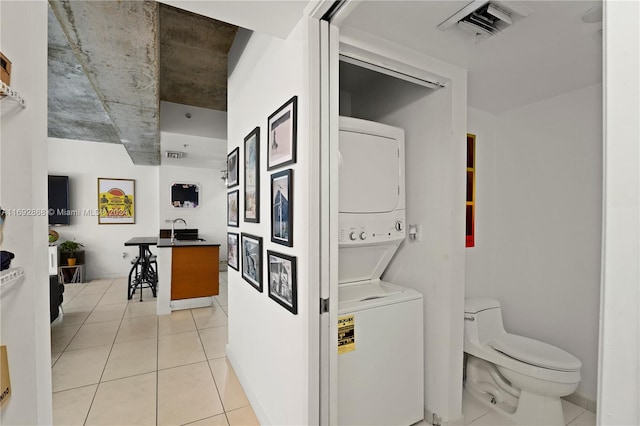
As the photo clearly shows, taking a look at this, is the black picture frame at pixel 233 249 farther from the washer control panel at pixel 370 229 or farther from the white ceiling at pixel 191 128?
the white ceiling at pixel 191 128

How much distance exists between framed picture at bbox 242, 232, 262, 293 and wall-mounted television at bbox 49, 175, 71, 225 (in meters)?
5.50

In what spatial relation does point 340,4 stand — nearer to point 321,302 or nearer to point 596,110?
point 321,302

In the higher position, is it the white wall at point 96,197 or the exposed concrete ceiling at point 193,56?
the exposed concrete ceiling at point 193,56

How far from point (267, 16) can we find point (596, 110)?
242cm

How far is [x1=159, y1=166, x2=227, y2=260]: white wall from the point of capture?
6.46 meters

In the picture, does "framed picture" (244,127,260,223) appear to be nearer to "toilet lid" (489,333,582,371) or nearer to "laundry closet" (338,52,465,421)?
"laundry closet" (338,52,465,421)

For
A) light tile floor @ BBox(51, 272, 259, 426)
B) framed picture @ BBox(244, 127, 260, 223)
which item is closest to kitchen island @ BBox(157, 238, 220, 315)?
light tile floor @ BBox(51, 272, 259, 426)

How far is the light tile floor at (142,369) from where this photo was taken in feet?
6.77

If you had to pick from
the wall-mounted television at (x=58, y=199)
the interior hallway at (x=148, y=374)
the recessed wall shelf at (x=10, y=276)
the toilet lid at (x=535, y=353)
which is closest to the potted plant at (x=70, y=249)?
the wall-mounted television at (x=58, y=199)

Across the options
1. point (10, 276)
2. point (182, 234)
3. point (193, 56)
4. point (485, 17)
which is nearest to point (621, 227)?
point (10, 276)

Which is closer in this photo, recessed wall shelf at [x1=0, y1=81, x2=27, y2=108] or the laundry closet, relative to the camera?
recessed wall shelf at [x1=0, y1=81, x2=27, y2=108]

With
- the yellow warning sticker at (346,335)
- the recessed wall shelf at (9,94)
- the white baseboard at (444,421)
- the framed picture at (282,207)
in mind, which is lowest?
the white baseboard at (444,421)

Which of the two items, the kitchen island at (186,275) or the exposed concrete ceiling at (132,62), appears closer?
the exposed concrete ceiling at (132,62)

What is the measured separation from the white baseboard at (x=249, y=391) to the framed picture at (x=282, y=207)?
113cm
